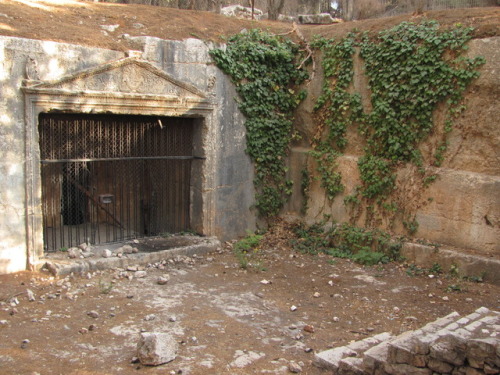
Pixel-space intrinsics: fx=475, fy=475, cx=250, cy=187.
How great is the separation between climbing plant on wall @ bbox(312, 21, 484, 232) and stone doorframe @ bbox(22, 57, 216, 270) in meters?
2.17

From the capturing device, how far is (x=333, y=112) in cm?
Answer: 869

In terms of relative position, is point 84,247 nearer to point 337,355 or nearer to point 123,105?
point 123,105

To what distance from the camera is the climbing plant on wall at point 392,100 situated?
7.20 meters

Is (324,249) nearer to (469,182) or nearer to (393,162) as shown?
(393,162)

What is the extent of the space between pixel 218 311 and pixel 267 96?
4.58 m

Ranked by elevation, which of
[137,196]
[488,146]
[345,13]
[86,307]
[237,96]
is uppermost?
[345,13]

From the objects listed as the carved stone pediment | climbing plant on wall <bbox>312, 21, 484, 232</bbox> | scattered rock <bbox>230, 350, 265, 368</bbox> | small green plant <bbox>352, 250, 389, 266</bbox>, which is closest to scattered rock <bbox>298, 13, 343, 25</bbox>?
climbing plant on wall <bbox>312, 21, 484, 232</bbox>

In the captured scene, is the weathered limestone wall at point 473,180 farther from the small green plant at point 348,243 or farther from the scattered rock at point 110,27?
the scattered rock at point 110,27

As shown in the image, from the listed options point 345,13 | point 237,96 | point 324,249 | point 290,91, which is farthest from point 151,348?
point 345,13

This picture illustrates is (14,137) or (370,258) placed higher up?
(14,137)

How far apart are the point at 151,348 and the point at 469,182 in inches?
204

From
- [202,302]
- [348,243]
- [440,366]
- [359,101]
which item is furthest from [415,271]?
[440,366]

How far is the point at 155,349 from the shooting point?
4273 millimetres

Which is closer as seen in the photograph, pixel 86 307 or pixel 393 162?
pixel 86 307
